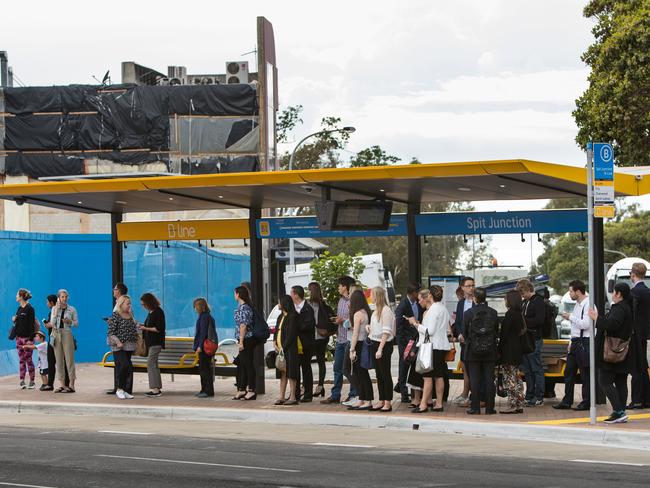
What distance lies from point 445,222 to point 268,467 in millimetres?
7059

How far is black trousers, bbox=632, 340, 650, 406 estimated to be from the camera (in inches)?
617

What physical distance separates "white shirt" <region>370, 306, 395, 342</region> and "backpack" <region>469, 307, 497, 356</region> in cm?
116

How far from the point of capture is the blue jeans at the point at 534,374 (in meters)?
16.4

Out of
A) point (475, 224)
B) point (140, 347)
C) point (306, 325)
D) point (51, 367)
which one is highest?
point (475, 224)

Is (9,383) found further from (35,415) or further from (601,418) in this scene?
(601,418)

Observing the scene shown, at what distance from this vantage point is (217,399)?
18.3 m

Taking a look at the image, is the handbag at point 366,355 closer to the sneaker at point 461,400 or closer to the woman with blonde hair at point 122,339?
the sneaker at point 461,400

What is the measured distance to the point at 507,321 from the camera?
15602mm

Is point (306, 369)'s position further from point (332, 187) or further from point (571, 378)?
point (571, 378)

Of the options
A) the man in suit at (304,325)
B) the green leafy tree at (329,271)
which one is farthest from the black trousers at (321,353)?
the green leafy tree at (329,271)

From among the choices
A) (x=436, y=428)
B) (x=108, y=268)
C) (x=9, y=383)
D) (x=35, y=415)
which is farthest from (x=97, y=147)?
(x=436, y=428)

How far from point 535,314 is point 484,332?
3.34 ft

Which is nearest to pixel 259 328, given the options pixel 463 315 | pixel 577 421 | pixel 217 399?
pixel 217 399

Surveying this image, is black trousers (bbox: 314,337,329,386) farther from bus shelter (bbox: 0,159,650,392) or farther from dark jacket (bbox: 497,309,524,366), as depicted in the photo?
dark jacket (bbox: 497,309,524,366)
